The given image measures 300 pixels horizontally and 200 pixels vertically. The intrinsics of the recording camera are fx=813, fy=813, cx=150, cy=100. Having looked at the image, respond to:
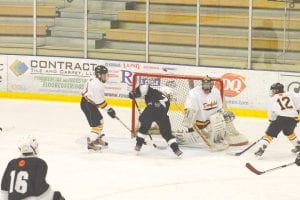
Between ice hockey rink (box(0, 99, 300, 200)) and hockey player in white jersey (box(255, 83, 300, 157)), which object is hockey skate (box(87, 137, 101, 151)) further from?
hockey player in white jersey (box(255, 83, 300, 157))

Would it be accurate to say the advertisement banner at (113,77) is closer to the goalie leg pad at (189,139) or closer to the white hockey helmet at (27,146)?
the goalie leg pad at (189,139)

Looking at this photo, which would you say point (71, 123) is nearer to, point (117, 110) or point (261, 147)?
point (117, 110)

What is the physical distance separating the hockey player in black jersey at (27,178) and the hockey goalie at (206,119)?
391 cm

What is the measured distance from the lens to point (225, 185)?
775 cm

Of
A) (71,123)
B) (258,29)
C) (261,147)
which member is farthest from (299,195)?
(258,29)

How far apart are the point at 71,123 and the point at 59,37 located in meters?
2.73

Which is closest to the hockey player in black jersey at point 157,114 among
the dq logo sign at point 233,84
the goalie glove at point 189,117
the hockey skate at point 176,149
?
the hockey skate at point 176,149

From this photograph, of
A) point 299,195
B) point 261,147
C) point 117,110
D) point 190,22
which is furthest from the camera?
point 190,22

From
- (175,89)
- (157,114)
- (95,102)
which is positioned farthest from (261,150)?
(95,102)

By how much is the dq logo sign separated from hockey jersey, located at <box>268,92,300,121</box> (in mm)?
2616

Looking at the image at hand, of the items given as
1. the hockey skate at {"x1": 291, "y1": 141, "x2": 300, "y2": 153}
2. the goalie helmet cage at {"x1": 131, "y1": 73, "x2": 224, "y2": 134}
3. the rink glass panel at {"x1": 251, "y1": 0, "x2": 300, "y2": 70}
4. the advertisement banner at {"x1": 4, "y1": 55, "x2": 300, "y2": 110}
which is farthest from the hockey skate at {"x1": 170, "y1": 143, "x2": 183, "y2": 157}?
the rink glass panel at {"x1": 251, "y1": 0, "x2": 300, "y2": 70}

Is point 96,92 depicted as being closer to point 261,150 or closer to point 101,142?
point 101,142

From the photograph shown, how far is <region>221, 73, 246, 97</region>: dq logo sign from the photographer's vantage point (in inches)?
447

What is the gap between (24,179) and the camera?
208 inches
